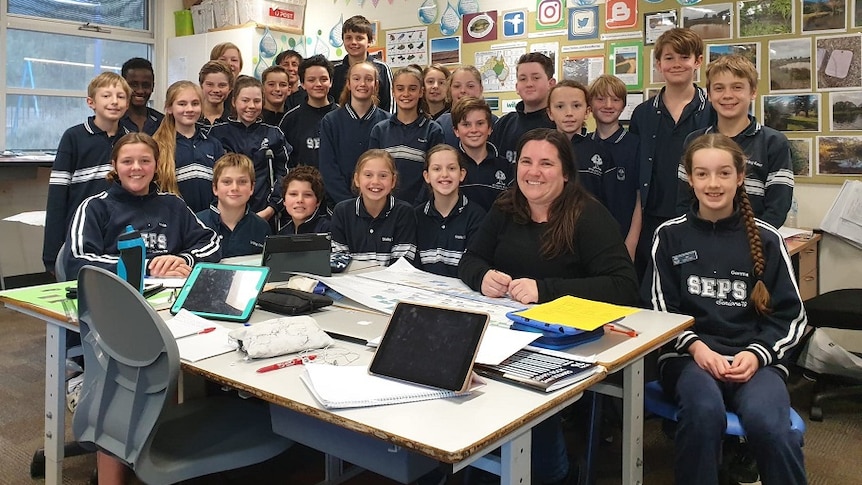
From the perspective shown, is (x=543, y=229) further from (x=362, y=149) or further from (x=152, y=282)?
(x=362, y=149)

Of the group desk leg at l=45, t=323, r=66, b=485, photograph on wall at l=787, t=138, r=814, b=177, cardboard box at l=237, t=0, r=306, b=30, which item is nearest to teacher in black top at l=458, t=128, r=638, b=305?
desk leg at l=45, t=323, r=66, b=485

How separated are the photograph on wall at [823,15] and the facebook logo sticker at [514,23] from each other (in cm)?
157

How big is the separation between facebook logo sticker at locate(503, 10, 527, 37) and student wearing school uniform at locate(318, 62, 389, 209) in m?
1.25

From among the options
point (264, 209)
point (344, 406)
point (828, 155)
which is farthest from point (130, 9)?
point (344, 406)

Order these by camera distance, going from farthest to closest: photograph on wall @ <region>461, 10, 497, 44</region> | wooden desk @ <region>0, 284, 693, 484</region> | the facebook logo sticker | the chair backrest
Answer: photograph on wall @ <region>461, 10, 497, 44</region> < the facebook logo sticker < the chair backrest < wooden desk @ <region>0, 284, 693, 484</region>

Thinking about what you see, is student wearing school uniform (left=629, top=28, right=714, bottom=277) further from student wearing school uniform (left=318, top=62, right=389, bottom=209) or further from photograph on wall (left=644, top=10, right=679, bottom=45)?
student wearing school uniform (left=318, top=62, right=389, bottom=209)

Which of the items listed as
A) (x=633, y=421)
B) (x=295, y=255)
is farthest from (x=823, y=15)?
(x=295, y=255)

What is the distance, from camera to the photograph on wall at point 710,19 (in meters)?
3.73

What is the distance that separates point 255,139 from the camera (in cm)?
358

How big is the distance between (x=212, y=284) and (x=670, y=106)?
6.53ft

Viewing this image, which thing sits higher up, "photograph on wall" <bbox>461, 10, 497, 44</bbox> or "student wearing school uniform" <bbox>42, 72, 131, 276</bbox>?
"photograph on wall" <bbox>461, 10, 497, 44</bbox>

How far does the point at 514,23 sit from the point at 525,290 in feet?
9.54

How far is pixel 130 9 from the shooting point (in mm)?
6215

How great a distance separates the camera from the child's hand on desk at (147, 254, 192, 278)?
2340 millimetres
